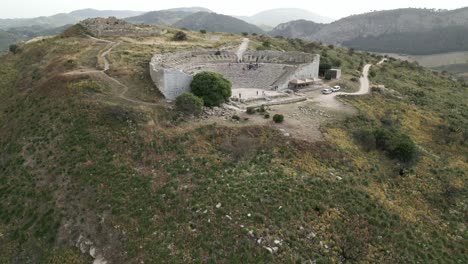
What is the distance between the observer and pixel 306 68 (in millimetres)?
65500

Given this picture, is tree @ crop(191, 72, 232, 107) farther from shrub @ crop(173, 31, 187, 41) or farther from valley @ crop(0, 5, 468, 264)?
shrub @ crop(173, 31, 187, 41)

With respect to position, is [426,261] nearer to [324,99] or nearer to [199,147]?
[199,147]

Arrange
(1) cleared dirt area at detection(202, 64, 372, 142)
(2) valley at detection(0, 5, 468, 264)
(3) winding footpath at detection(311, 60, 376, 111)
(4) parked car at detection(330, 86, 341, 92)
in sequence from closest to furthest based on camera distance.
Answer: (2) valley at detection(0, 5, 468, 264)
(1) cleared dirt area at detection(202, 64, 372, 142)
(3) winding footpath at detection(311, 60, 376, 111)
(4) parked car at detection(330, 86, 341, 92)

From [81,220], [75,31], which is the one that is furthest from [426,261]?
[75,31]

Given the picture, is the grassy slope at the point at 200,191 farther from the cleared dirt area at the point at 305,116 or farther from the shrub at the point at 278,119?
the shrub at the point at 278,119

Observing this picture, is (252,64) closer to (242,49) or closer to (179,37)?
(242,49)

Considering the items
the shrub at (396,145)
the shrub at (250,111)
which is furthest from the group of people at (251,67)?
the shrub at (396,145)

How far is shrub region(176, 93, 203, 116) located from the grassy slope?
2.78m

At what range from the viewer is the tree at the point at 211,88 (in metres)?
47.6

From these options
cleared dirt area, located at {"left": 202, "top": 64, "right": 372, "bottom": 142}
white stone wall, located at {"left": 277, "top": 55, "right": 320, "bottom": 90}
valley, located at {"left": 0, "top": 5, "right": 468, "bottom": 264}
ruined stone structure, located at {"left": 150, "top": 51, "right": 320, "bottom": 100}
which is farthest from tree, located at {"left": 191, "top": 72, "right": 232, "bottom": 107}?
white stone wall, located at {"left": 277, "top": 55, "right": 320, "bottom": 90}

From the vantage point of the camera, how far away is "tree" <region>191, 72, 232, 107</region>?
156 feet

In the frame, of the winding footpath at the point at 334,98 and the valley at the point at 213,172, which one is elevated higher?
the winding footpath at the point at 334,98

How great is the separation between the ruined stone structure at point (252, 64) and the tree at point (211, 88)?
8.08 m

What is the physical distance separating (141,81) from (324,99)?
1104 inches
